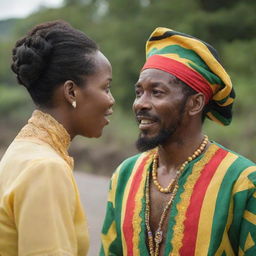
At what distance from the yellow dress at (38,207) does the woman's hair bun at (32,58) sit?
32 cm

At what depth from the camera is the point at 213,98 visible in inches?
128

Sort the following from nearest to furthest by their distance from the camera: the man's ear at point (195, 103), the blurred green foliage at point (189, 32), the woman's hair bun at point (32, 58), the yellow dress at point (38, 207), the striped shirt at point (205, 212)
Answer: the yellow dress at point (38, 207)
the woman's hair bun at point (32, 58)
the striped shirt at point (205, 212)
the man's ear at point (195, 103)
the blurred green foliage at point (189, 32)

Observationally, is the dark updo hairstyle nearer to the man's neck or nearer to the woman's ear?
the woman's ear

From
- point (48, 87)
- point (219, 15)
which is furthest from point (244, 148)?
point (48, 87)

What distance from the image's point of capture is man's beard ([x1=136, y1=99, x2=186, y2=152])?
3129 millimetres

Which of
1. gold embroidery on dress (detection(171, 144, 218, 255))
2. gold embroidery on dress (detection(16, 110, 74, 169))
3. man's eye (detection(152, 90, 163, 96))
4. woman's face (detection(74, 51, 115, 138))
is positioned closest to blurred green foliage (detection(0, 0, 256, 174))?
gold embroidery on dress (detection(171, 144, 218, 255))

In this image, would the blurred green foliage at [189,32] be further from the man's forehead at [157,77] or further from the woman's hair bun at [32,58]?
the woman's hair bun at [32,58]

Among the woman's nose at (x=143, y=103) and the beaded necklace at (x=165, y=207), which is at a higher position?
the woman's nose at (x=143, y=103)

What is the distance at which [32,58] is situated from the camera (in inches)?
97.3

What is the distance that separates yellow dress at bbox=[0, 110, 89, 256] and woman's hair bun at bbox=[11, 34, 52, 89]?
1.06 feet

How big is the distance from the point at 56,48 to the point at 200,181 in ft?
3.52

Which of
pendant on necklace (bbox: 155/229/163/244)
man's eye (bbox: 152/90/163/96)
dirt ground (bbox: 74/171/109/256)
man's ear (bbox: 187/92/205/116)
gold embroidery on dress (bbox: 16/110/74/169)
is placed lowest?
dirt ground (bbox: 74/171/109/256)

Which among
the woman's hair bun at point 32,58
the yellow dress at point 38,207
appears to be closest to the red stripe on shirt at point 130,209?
the yellow dress at point 38,207

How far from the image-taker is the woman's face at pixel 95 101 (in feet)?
8.37
